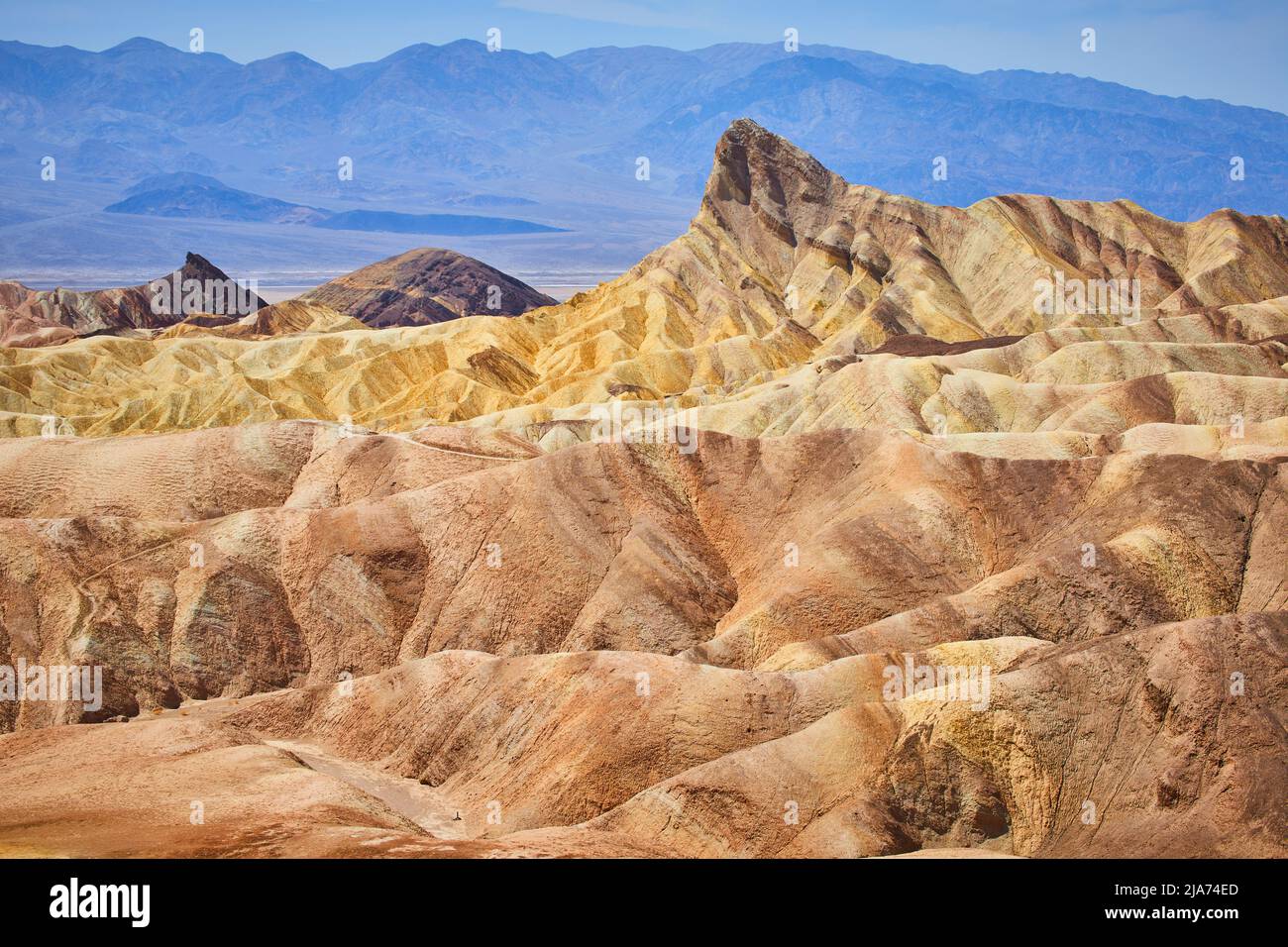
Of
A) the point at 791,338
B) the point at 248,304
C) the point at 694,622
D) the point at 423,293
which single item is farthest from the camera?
the point at 423,293

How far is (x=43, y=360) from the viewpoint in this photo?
347ft

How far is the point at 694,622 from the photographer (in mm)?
45406

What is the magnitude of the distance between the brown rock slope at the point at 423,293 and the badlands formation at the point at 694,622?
3714 inches

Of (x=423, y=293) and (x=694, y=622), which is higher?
(x=423, y=293)

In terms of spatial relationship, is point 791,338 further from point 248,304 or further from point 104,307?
point 104,307

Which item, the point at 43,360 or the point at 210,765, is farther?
the point at 43,360

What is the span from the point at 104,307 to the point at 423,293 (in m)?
43.6

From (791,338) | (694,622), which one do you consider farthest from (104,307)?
(694,622)

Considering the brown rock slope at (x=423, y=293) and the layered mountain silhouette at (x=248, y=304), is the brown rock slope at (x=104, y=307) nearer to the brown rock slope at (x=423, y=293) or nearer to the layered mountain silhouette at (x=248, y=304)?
the layered mountain silhouette at (x=248, y=304)

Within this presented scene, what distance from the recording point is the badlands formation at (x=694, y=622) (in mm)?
29750

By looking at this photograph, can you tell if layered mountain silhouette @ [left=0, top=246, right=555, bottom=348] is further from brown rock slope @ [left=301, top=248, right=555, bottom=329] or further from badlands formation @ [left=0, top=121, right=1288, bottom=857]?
badlands formation @ [left=0, top=121, right=1288, bottom=857]
